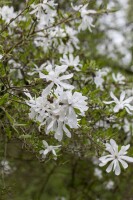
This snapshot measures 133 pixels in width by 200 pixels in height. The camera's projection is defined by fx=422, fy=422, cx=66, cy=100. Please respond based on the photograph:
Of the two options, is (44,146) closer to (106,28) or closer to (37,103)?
(37,103)

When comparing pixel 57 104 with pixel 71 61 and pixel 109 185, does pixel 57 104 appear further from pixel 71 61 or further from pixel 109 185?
pixel 109 185

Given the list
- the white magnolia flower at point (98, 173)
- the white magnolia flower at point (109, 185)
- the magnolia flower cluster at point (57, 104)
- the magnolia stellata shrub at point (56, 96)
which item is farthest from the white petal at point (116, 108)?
the white magnolia flower at point (109, 185)

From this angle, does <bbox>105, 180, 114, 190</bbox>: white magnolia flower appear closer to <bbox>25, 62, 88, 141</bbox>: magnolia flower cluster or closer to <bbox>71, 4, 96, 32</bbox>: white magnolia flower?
<bbox>71, 4, 96, 32</bbox>: white magnolia flower

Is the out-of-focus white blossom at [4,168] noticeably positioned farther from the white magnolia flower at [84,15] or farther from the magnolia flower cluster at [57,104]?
the white magnolia flower at [84,15]

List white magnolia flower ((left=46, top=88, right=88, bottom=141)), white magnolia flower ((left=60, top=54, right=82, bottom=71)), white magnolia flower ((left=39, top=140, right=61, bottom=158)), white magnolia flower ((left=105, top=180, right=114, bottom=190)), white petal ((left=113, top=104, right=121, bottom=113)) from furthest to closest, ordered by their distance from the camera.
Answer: white magnolia flower ((left=105, top=180, right=114, bottom=190))
white magnolia flower ((left=60, top=54, right=82, bottom=71))
white petal ((left=113, top=104, right=121, bottom=113))
white magnolia flower ((left=39, top=140, right=61, bottom=158))
white magnolia flower ((left=46, top=88, right=88, bottom=141))

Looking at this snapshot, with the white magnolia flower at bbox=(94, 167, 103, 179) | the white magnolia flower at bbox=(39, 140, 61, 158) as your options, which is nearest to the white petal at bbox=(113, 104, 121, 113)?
the white magnolia flower at bbox=(39, 140, 61, 158)

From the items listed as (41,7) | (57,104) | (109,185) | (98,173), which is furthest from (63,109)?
(109,185)

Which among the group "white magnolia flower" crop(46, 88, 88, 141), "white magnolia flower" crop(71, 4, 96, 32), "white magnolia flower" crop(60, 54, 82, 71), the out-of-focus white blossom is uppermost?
"white magnolia flower" crop(71, 4, 96, 32)

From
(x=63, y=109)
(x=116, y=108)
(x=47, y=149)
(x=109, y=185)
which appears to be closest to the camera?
(x=63, y=109)

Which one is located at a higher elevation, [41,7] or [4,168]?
[41,7]
